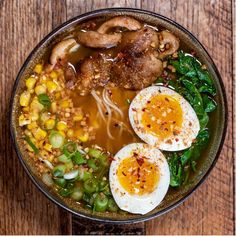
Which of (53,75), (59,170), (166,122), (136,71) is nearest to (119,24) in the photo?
(136,71)

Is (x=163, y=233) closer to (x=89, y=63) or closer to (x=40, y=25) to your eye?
(x=89, y=63)

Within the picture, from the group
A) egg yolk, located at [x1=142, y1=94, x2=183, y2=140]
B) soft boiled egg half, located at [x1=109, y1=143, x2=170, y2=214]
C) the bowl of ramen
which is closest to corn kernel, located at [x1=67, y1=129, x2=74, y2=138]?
the bowl of ramen

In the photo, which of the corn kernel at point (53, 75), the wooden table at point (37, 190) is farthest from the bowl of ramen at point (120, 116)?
the wooden table at point (37, 190)

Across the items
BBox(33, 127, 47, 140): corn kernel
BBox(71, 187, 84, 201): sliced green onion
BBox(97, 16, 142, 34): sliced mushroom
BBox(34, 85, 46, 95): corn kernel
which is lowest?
BBox(71, 187, 84, 201): sliced green onion

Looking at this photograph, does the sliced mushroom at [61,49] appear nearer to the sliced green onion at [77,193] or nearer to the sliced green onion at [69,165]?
the sliced green onion at [69,165]

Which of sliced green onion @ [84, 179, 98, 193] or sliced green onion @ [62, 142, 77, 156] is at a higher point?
sliced green onion @ [62, 142, 77, 156]

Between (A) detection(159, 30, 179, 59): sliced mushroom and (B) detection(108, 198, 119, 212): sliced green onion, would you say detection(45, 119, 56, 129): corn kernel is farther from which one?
(A) detection(159, 30, 179, 59): sliced mushroom
